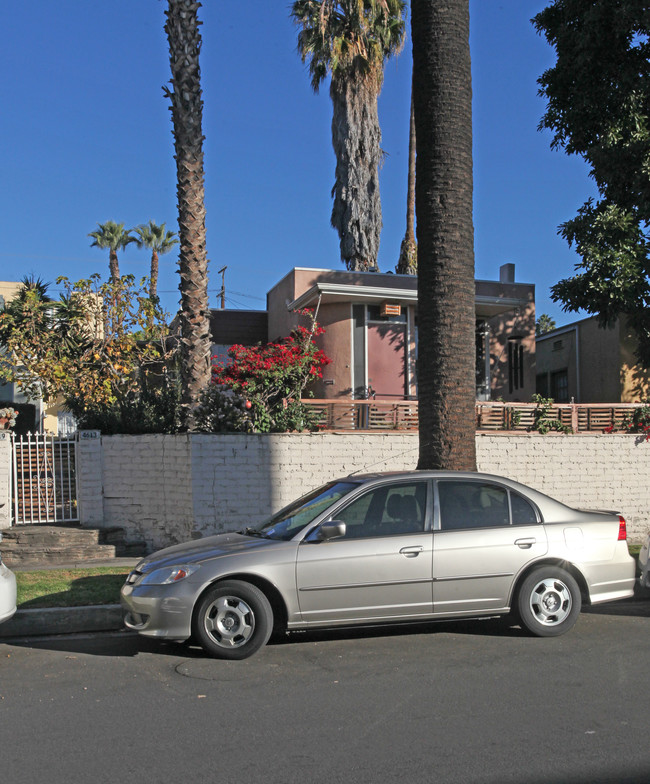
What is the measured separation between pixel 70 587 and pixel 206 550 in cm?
282

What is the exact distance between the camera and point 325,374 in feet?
55.2

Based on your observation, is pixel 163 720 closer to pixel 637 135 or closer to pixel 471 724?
pixel 471 724

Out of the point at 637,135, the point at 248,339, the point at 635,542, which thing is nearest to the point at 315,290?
the point at 248,339

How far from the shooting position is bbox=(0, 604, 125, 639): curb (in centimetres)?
746

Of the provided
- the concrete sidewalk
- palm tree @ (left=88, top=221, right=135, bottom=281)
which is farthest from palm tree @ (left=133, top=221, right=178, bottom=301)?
the concrete sidewalk

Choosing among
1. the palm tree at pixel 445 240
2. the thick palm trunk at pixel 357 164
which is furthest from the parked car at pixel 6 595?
the thick palm trunk at pixel 357 164

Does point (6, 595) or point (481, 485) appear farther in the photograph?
point (481, 485)

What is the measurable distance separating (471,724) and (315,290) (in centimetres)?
1194

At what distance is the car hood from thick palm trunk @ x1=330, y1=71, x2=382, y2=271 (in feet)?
59.1

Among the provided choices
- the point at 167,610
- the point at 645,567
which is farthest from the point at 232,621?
the point at 645,567

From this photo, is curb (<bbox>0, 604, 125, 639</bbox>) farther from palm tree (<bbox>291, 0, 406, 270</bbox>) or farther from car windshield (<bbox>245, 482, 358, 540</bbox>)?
palm tree (<bbox>291, 0, 406, 270</bbox>)

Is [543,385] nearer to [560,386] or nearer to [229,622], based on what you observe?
[560,386]

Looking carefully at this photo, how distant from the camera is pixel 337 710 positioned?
16.8 feet

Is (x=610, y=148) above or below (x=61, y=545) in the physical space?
above
